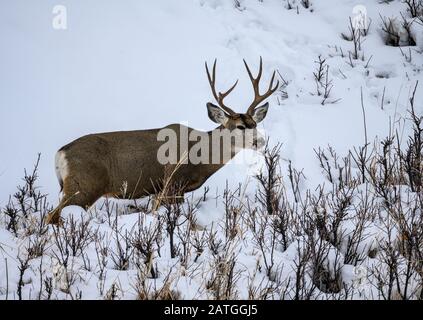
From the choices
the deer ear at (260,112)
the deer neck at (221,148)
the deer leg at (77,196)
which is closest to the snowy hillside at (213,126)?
the deer leg at (77,196)

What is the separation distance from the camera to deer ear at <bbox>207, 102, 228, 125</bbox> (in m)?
7.22

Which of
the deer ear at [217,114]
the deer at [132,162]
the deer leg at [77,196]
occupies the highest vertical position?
the deer ear at [217,114]

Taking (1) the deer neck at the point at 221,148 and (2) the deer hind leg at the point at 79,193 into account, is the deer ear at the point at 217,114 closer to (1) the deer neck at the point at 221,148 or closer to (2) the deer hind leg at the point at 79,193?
(1) the deer neck at the point at 221,148


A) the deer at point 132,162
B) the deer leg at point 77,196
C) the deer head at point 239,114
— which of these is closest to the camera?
the deer leg at point 77,196

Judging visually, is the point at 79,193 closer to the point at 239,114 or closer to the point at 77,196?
the point at 77,196

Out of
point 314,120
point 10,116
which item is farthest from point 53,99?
point 314,120

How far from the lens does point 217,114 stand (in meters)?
7.32

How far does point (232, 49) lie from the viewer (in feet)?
33.5

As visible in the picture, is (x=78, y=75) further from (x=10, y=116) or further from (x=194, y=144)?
(x=194, y=144)

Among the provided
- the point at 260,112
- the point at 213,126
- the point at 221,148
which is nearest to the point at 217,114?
the point at 221,148

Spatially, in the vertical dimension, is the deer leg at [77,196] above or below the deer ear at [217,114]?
below

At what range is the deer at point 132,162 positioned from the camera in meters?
6.26

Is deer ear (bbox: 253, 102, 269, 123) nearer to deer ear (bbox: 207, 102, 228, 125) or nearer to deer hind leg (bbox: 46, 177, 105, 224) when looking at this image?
deer ear (bbox: 207, 102, 228, 125)

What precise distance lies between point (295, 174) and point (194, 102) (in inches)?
112
